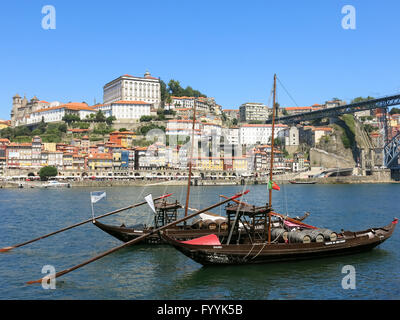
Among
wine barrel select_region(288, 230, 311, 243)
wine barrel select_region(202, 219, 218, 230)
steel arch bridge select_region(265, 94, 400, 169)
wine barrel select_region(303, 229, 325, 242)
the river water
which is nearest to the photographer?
the river water

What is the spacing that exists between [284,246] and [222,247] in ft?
7.98

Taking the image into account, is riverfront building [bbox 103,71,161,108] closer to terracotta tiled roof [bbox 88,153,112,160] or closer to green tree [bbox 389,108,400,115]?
terracotta tiled roof [bbox 88,153,112,160]

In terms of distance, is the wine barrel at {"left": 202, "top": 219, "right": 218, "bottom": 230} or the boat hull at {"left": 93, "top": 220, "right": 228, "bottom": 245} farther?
the wine barrel at {"left": 202, "top": 219, "right": 218, "bottom": 230}

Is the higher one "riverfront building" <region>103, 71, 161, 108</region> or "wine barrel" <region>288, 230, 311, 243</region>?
"riverfront building" <region>103, 71, 161, 108</region>

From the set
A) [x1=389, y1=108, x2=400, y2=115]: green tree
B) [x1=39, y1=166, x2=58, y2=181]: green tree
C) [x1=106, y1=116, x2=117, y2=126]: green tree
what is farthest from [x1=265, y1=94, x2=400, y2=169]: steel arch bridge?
[x1=39, y1=166, x2=58, y2=181]: green tree

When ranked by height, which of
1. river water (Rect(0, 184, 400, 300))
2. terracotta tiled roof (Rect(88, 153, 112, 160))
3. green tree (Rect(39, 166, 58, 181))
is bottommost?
river water (Rect(0, 184, 400, 300))

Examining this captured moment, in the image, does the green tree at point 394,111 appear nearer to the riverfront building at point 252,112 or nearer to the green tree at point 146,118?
the riverfront building at point 252,112

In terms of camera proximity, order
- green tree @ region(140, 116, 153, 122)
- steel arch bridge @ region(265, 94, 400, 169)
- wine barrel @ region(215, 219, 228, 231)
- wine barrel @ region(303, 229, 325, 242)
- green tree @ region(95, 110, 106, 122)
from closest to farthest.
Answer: wine barrel @ region(303, 229, 325, 242), wine barrel @ region(215, 219, 228, 231), steel arch bridge @ region(265, 94, 400, 169), green tree @ region(95, 110, 106, 122), green tree @ region(140, 116, 153, 122)

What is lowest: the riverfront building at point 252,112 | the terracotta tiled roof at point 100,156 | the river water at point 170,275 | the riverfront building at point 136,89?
the river water at point 170,275

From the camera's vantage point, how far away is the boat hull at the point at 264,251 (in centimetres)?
1544

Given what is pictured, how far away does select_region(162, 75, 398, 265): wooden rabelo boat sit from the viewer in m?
15.5

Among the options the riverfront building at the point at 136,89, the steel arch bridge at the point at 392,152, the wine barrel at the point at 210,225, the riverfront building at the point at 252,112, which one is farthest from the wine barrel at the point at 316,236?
the riverfront building at the point at 252,112

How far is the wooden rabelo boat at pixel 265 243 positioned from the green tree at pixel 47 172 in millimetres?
66981
